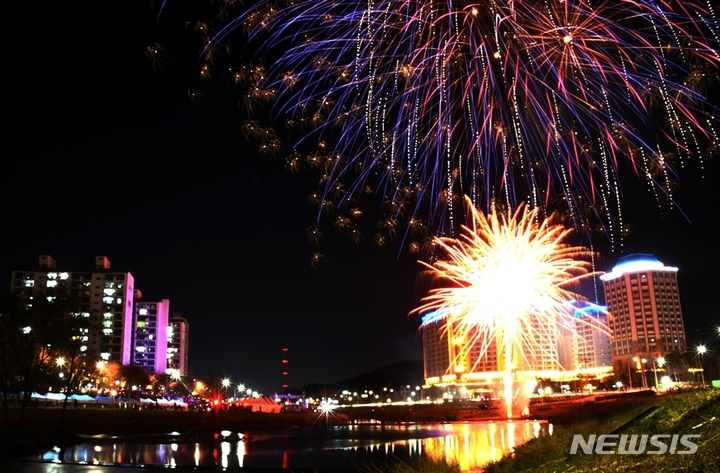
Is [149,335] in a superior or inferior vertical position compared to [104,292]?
inferior

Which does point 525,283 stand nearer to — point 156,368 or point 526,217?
point 526,217

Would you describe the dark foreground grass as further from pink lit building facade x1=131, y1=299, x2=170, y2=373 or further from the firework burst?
pink lit building facade x1=131, y1=299, x2=170, y2=373

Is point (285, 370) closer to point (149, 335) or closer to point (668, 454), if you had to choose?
point (149, 335)

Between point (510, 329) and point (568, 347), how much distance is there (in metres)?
167

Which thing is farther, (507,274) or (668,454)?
(507,274)

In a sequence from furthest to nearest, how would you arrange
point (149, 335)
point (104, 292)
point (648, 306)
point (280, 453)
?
point (149, 335)
point (648, 306)
point (104, 292)
point (280, 453)

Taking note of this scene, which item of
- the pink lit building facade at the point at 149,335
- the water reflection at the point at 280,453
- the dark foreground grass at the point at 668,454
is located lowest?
the water reflection at the point at 280,453

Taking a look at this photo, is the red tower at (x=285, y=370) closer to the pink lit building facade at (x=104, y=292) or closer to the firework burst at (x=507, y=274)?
the pink lit building facade at (x=104, y=292)

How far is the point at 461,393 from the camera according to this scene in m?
168

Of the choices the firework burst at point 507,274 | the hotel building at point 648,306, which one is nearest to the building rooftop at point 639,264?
the hotel building at point 648,306

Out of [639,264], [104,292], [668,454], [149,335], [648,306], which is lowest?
[668,454]

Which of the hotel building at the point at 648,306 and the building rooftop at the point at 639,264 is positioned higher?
the building rooftop at the point at 639,264

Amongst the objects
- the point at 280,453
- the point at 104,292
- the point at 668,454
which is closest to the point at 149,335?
the point at 104,292

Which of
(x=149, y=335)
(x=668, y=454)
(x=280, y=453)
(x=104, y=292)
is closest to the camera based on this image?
(x=668, y=454)
